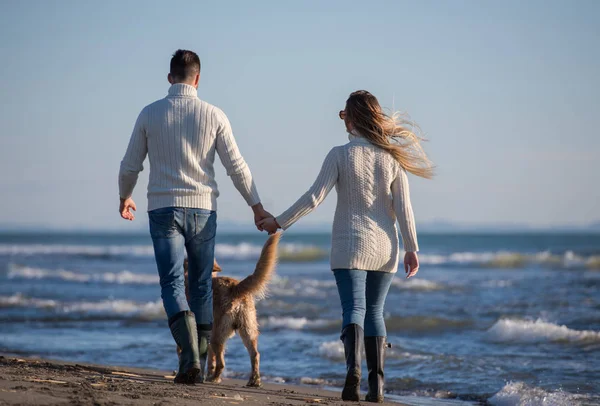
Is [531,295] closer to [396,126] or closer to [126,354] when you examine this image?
[126,354]

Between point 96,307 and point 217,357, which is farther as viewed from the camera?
point 96,307

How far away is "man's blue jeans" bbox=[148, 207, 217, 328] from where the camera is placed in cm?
459

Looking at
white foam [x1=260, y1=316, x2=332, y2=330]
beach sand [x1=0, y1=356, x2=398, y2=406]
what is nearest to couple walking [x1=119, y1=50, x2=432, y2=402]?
beach sand [x1=0, y1=356, x2=398, y2=406]

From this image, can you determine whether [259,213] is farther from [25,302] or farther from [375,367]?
[25,302]

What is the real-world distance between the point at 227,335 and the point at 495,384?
244 centimetres

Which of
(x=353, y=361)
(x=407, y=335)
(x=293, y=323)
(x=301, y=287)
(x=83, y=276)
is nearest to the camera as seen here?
(x=353, y=361)

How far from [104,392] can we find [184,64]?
2.09m

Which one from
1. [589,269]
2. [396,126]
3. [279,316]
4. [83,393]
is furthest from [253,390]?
[589,269]

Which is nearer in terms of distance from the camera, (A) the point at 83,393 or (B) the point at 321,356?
(A) the point at 83,393

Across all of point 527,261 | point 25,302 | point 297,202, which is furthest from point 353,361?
point 527,261

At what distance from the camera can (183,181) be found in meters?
4.58

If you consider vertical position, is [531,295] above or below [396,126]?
below

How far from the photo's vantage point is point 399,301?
42.7ft

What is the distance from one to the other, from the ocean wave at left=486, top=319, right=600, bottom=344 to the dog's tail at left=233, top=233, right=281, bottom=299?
4239 millimetres
